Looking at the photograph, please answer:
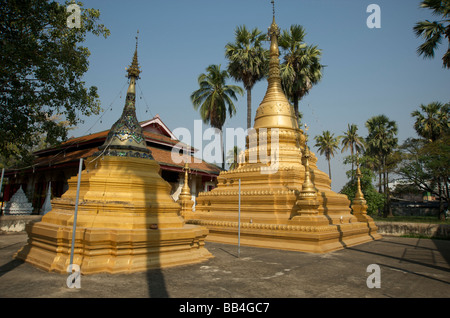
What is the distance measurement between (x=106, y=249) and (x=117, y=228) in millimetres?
573

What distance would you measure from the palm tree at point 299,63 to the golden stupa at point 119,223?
18203mm

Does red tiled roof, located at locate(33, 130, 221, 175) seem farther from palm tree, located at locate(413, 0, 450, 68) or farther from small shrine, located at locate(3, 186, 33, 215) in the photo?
palm tree, located at locate(413, 0, 450, 68)

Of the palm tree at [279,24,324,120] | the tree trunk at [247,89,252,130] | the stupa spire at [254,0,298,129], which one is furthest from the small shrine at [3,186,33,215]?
the palm tree at [279,24,324,120]

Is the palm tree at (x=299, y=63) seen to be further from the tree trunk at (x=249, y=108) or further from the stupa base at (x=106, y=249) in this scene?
the stupa base at (x=106, y=249)

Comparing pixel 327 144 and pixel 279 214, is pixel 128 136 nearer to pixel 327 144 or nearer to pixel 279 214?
pixel 279 214

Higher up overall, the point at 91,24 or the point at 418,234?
the point at 91,24

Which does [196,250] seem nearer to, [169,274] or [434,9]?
→ [169,274]

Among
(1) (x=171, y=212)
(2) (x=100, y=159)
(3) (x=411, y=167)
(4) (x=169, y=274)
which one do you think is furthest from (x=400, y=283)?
(3) (x=411, y=167)

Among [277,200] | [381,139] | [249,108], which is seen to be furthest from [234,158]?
[381,139]

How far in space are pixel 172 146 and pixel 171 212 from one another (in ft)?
58.6

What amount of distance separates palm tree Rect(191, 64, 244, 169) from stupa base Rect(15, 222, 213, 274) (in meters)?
22.1

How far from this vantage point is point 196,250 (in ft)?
24.6

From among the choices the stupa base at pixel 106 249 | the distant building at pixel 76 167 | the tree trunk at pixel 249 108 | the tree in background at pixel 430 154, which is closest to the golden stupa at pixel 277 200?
the stupa base at pixel 106 249

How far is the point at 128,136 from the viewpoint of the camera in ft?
26.2
